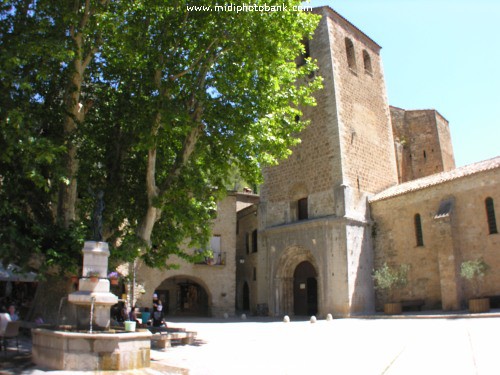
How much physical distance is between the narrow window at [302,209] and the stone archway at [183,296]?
332 inches

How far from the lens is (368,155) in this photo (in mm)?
24906

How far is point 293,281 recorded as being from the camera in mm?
24797

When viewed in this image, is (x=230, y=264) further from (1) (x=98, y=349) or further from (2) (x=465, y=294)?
(1) (x=98, y=349)

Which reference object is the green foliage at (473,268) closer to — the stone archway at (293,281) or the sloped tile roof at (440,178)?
the sloped tile roof at (440,178)

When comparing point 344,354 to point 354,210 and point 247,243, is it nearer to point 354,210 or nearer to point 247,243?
point 354,210

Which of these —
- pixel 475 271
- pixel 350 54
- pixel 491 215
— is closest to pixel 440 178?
pixel 491 215

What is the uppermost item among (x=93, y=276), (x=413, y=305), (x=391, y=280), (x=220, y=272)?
(x=220, y=272)

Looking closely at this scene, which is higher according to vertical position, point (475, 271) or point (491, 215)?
point (491, 215)

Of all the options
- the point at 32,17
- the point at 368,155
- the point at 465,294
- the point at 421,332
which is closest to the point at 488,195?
the point at 465,294

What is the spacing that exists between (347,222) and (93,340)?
52.9 feet

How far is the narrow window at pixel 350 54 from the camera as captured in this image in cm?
2634

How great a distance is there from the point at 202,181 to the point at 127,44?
13.6ft

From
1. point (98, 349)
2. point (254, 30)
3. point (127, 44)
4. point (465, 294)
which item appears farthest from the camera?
point (465, 294)

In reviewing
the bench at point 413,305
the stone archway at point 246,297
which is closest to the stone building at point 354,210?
the bench at point 413,305
